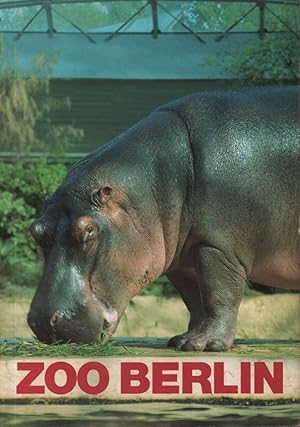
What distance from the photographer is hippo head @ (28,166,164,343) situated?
4145 mm

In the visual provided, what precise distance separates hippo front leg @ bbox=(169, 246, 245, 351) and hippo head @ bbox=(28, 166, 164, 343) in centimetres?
24

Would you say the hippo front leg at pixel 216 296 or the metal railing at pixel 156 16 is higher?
the metal railing at pixel 156 16

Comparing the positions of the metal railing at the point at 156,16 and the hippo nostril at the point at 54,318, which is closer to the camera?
the hippo nostril at the point at 54,318

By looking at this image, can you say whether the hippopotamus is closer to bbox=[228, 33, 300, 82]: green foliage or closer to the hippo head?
the hippo head

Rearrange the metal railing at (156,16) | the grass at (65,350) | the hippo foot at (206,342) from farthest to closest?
the metal railing at (156,16)
the hippo foot at (206,342)
the grass at (65,350)

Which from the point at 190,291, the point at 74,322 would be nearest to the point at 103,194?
the point at 74,322

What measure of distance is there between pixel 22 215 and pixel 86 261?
4.01 m

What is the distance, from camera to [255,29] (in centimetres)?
835

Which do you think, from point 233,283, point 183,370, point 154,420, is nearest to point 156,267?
point 233,283

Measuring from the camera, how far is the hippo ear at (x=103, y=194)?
425cm

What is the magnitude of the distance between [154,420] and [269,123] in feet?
4.78

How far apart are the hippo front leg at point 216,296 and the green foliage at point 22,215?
12.5ft

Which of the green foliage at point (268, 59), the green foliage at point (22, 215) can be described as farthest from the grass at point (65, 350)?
the green foliage at point (268, 59)

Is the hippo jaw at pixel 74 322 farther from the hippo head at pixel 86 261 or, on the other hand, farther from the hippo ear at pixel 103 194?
the hippo ear at pixel 103 194
